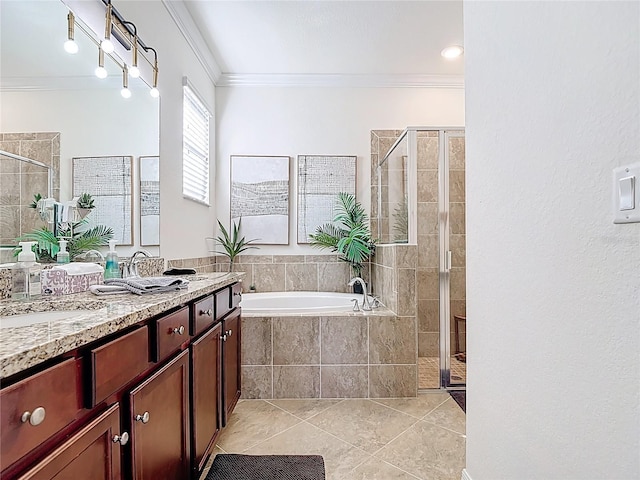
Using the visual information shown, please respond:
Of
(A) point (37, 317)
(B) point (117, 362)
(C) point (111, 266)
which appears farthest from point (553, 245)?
(C) point (111, 266)

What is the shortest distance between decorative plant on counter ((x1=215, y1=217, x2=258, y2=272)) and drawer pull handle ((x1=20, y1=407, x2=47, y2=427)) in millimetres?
3037

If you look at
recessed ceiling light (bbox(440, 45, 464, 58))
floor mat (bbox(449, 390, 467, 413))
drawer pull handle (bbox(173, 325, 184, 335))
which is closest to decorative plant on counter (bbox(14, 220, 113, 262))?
drawer pull handle (bbox(173, 325, 184, 335))

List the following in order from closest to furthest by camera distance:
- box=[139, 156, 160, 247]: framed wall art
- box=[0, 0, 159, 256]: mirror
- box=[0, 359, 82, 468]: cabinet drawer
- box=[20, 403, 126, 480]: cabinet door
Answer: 1. box=[0, 359, 82, 468]: cabinet drawer
2. box=[20, 403, 126, 480]: cabinet door
3. box=[0, 0, 159, 256]: mirror
4. box=[139, 156, 160, 247]: framed wall art

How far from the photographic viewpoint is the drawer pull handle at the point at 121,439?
91cm

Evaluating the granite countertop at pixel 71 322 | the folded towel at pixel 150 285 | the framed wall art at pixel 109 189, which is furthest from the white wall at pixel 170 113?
the granite countertop at pixel 71 322

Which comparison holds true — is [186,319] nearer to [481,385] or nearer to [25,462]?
[25,462]

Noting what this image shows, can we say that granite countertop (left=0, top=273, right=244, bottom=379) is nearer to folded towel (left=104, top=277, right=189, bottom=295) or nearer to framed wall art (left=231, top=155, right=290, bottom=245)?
folded towel (left=104, top=277, right=189, bottom=295)

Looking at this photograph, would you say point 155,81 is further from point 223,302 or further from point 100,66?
point 223,302

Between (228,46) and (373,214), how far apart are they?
79.1 inches

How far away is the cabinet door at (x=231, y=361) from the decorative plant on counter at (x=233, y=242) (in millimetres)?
1440

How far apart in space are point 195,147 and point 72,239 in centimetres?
175

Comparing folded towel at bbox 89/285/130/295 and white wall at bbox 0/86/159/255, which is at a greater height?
white wall at bbox 0/86/159/255

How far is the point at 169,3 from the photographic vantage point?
2449 millimetres

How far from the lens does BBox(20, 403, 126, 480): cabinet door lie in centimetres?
69
